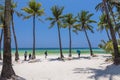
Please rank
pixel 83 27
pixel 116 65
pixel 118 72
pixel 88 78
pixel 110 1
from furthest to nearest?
1. pixel 83 27
2. pixel 110 1
3. pixel 116 65
4. pixel 118 72
5. pixel 88 78

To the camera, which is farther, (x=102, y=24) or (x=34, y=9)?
(x=102, y=24)

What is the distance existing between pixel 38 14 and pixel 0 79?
29632mm

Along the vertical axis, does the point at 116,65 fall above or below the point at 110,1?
below

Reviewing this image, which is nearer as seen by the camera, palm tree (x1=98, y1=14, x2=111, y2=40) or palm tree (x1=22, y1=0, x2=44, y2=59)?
palm tree (x1=22, y1=0, x2=44, y2=59)

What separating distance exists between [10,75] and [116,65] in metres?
9.57

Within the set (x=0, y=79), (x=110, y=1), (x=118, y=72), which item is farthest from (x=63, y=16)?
(x=0, y=79)

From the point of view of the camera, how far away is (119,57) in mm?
21016

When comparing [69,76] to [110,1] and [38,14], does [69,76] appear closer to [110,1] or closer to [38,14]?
[110,1]

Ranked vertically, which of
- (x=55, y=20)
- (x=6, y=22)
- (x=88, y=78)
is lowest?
(x=88, y=78)

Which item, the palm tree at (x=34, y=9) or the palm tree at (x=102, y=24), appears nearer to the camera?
the palm tree at (x=34, y=9)

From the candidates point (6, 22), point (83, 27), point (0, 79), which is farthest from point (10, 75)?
point (83, 27)

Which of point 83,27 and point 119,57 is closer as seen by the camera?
point 119,57

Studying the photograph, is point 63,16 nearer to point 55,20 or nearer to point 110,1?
point 55,20

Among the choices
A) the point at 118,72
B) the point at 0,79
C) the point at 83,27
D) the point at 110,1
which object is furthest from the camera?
the point at 83,27
